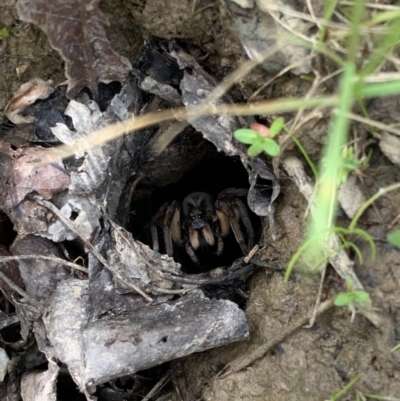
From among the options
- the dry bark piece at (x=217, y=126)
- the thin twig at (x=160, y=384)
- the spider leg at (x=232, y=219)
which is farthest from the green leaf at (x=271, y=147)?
the thin twig at (x=160, y=384)

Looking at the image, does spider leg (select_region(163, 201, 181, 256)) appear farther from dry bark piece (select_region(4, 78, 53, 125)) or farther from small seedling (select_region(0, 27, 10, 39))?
small seedling (select_region(0, 27, 10, 39))

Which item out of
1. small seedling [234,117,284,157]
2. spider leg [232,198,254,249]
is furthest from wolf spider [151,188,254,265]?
small seedling [234,117,284,157]

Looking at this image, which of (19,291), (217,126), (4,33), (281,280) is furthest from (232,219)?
(4,33)

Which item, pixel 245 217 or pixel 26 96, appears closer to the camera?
pixel 26 96

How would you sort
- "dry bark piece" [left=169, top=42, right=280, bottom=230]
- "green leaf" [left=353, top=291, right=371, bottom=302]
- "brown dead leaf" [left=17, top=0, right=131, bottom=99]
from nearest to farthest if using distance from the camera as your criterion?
"green leaf" [left=353, top=291, right=371, bottom=302], "brown dead leaf" [left=17, top=0, right=131, bottom=99], "dry bark piece" [left=169, top=42, right=280, bottom=230]

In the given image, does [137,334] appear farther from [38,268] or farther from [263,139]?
[263,139]
